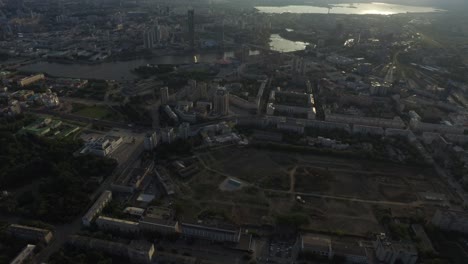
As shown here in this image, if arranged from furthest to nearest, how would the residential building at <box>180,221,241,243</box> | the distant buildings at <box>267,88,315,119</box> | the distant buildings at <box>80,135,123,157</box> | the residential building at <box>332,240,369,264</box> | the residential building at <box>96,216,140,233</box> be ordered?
the distant buildings at <box>267,88,315,119</box> → the distant buildings at <box>80,135,123,157</box> → the residential building at <box>96,216,140,233</box> → the residential building at <box>180,221,241,243</box> → the residential building at <box>332,240,369,264</box>

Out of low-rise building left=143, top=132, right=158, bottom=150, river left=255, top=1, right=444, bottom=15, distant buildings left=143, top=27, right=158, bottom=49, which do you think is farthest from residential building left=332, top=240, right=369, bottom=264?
river left=255, top=1, right=444, bottom=15

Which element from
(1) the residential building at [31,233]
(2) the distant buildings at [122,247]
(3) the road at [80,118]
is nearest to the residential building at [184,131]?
(3) the road at [80,118]

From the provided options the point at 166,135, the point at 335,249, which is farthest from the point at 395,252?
the point at 166,135

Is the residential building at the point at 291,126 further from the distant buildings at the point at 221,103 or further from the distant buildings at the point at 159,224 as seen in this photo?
the distant buildings at the point at 159,224

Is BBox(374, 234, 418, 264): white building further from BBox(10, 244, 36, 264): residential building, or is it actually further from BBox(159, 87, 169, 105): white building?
BBox(159, 87, 169, 105): white building

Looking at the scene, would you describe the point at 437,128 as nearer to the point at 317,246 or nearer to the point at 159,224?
the point at 317,246

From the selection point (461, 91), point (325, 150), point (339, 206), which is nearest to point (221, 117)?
point (325, 150)
